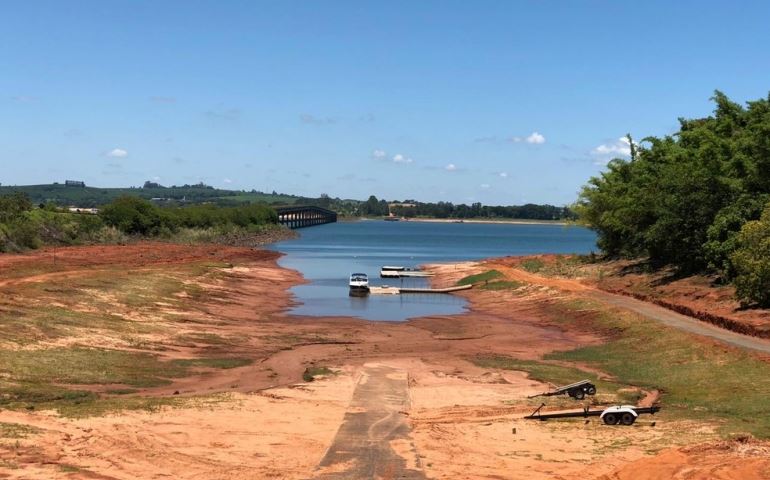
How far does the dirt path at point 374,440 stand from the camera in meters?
20.4

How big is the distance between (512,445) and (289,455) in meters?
6.43

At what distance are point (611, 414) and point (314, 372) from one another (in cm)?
1564

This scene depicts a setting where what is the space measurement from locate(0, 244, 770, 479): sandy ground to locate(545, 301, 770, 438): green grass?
7.66 feet

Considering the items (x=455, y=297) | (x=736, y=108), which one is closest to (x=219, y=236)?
(x=455, y=297)

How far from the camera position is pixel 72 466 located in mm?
19094

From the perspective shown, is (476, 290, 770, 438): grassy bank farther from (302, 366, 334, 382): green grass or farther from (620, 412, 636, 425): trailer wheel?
(302, 366, 334, 382): green grass

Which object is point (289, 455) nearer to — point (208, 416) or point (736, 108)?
point (208, 416)

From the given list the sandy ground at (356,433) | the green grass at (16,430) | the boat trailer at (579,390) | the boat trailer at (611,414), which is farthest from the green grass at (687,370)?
the green grass at (16,430)

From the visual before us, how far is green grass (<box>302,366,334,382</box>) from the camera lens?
35.4 meters

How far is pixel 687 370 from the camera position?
35.5m


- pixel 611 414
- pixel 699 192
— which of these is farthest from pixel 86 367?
pixel 699 192

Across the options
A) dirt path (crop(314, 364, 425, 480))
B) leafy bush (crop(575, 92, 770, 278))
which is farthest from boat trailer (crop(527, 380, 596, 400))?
leafy bush (crop(575, 92, 770, 278))

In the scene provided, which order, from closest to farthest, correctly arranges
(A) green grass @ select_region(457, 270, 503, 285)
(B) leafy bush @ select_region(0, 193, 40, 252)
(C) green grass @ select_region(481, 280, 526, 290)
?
(C) green grass @ select_region(481, 280, 526, 290) → (A) green grass @ select_region(457, 270, 503, 285) → (B) leafy bush @ select_region(0, 193, 40, 252)

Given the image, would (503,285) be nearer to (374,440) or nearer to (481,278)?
(481,278)
